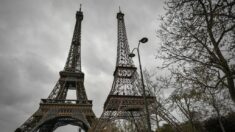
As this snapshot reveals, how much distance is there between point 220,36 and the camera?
24.5 ft

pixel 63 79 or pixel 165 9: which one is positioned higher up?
pixel 63 79

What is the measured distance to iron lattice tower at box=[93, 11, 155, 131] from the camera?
2695 centimetres

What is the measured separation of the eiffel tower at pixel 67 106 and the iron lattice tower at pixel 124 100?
255 inches

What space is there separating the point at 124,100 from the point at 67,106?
→ 14085 mm

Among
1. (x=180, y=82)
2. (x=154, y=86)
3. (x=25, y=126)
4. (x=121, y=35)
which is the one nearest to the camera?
(x=180, y=82)

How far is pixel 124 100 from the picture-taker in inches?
1164

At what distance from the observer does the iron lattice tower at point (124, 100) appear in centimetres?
2695

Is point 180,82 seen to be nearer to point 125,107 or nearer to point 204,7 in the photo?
point 204,7

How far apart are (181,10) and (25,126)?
34378mm

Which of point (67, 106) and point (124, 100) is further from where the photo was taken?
point (67, 106)

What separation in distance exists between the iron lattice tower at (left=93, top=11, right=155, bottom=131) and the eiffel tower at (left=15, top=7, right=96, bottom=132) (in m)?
6.47

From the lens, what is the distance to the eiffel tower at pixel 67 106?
1286 inches

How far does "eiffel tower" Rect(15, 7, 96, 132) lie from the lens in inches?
1286

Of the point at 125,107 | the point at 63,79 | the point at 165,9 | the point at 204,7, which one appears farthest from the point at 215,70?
the point at 63,79
